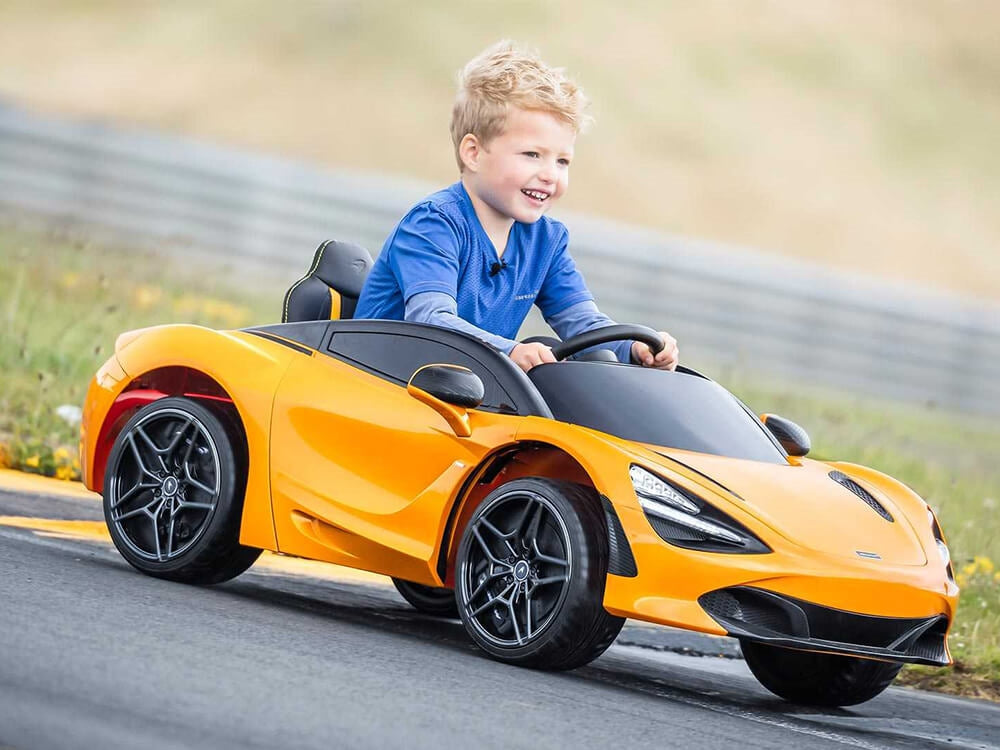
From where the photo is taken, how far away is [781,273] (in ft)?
65.4

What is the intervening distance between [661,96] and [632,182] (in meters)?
5.91

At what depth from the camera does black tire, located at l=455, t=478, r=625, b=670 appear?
5184 millimetres

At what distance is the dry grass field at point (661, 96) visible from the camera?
3800 centimetres

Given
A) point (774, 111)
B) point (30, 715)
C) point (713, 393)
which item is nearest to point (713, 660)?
point (713, 393)

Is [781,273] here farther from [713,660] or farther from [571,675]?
[571,675]

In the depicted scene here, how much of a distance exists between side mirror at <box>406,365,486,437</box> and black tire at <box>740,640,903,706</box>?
1191 millimetres

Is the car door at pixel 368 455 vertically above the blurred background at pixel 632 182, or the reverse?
the blurred background at pixel 632 182

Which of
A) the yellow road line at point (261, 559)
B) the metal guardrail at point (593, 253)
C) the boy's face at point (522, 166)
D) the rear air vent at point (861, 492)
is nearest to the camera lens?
the rear air vent at point (861, 492)

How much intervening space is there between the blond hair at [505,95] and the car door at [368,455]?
91 cm

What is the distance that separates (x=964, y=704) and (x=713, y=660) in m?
1.01

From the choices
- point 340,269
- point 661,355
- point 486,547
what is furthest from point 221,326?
point 486,547

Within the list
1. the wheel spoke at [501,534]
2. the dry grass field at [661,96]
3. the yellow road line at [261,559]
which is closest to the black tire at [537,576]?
the wheel spoke at [501,534]

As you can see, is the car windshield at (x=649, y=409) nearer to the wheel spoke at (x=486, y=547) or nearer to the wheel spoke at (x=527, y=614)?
the wheel spoke at (x=486, y=547)

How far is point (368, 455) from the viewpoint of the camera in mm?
5793
